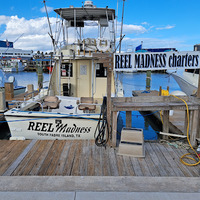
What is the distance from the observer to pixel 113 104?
4.88m

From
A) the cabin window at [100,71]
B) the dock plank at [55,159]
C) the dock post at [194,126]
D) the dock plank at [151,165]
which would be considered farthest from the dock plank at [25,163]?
the cabin window at [100,71]

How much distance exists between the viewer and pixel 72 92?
406 inches

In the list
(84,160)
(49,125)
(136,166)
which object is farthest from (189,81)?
(84,160)

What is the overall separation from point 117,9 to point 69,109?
4.96 m

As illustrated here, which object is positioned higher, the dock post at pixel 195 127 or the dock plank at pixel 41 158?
the dock post at pixel 195 127

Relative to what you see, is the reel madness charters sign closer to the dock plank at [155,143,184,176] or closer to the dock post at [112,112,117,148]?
the dock post at [112,112,117,148]

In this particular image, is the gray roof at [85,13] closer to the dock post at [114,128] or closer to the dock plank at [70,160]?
the dock post at [114,128]

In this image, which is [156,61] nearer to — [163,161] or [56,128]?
[163,161]

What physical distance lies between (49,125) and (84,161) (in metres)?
2.87

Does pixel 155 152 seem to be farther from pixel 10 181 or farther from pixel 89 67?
pixel 89 67

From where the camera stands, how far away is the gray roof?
9.50 metres

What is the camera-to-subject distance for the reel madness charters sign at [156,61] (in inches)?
190

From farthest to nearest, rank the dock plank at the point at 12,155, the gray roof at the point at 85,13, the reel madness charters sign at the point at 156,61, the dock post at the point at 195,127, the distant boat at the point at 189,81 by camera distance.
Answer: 1. the distant boat at the point at 189,81
2. the gray roof at the point at 85,13
3. the dock post at the point at 195,127
4. the reel madness charters sign at the point at 156,61
5. the dock plank at the point at 12,155

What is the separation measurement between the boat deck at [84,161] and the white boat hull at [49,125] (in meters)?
1.45
